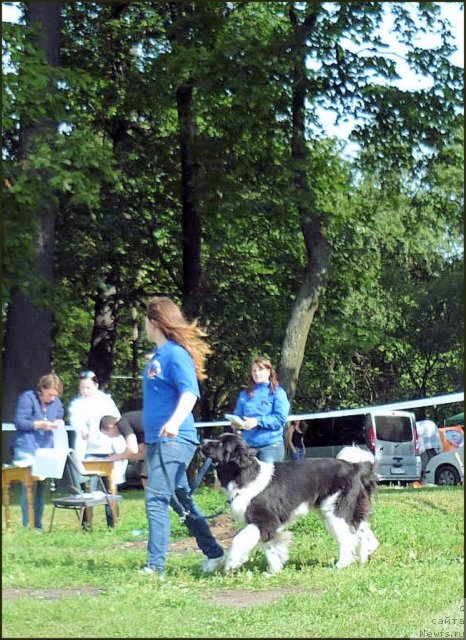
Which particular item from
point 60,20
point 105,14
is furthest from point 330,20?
point 60,20

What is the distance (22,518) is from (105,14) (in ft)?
21.9

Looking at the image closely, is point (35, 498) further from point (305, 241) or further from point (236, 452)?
point (305, 241)

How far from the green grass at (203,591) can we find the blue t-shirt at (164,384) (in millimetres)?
828

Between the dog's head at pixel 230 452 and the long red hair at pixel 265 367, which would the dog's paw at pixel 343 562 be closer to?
the dog's head at pixel 230 452

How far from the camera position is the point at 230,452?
23.1ft

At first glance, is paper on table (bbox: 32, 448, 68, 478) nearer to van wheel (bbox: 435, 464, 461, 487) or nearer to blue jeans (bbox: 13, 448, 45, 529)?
blue jeans (bbox: 13, 448, 45, 529)

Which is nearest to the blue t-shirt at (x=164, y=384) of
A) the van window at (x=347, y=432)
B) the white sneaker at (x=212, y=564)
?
the white sneaker at (x=212, y=564)

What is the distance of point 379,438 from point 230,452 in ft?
20.1

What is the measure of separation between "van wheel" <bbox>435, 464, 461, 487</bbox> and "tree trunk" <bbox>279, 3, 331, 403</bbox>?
4.71 metres

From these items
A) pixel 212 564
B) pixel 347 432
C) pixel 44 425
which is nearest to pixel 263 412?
pixel 212 564

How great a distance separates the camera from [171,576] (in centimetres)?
673

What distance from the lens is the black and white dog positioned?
7.05 meters

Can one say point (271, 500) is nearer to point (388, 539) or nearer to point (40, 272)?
point (388, 539)

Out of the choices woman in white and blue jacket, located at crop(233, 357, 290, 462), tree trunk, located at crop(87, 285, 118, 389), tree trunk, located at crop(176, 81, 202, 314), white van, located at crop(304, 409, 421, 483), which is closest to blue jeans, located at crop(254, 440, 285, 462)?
woman in white and blue jacket, located at crop(233, 357, 290, 462)
